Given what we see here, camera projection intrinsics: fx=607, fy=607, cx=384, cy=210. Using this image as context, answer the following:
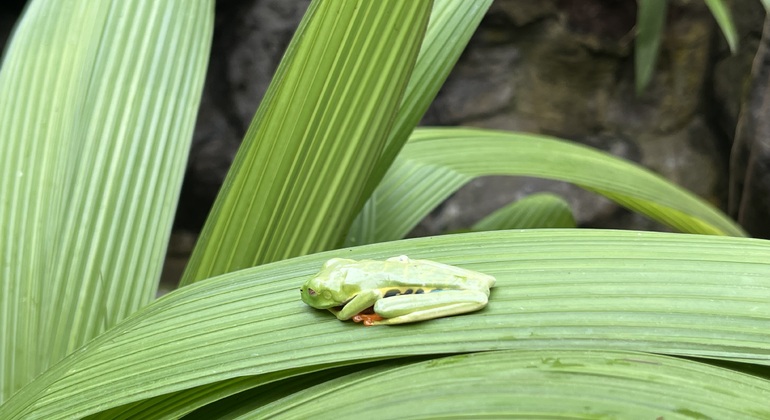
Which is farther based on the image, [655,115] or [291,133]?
[655,115]

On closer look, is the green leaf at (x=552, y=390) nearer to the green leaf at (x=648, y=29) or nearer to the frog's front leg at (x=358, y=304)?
the frog's front leg at (x=358, y=304)

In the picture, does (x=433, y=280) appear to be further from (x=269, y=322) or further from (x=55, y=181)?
(x=55, y=181)

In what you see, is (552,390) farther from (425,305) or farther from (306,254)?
(306,254)

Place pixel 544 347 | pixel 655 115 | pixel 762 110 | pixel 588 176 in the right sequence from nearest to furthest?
pixel 544 347
pixel 588 176
pixel 762 110
pixel 655 115

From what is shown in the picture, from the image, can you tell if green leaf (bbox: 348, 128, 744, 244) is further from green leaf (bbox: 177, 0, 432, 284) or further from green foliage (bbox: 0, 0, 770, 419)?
green leaf (bbox: 177, 0, 432, 284)

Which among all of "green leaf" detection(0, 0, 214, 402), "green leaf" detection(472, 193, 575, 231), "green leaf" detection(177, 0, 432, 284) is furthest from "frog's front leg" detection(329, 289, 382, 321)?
"green leaf" detection(472, 193, 575, 231)

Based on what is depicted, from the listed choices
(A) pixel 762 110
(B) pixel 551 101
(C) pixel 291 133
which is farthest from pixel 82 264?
(B) pixel 551 101

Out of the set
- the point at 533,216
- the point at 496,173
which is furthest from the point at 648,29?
the point at 496,173
